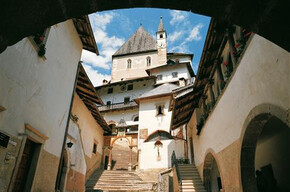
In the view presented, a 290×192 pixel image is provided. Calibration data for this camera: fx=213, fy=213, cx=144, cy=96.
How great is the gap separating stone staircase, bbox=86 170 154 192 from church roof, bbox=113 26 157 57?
28747 millimetres

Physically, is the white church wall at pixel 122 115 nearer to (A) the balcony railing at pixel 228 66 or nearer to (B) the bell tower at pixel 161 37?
(B) the bell tower at pixel 161 37

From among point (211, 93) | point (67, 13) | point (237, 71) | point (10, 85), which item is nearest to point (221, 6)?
point (67, 13)

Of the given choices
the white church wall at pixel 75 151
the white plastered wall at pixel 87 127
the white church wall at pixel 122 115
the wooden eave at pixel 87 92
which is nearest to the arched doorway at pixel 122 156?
the white church wall at pixel 122 115

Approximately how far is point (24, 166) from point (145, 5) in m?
6.65

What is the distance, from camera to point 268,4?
2.19 meters

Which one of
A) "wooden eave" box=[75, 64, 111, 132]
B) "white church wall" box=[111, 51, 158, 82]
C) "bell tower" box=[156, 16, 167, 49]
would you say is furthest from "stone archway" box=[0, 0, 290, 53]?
"bell tower" box=[156, 16, 167, 49]

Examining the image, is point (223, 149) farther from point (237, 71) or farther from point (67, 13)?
point (67, 13)

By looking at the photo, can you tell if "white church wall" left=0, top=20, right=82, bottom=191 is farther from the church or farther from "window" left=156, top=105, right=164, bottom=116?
"window" left=156, top=105, right=164, bottom=116

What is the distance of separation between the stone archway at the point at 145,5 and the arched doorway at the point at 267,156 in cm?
337

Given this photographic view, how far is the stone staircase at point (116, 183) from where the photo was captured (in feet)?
47.1

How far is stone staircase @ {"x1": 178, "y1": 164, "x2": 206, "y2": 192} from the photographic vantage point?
38.6 ft

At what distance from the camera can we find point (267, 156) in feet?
29.2

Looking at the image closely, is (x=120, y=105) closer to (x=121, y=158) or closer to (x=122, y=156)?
(x=122, y=156)

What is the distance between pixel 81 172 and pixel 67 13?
37.9ft
